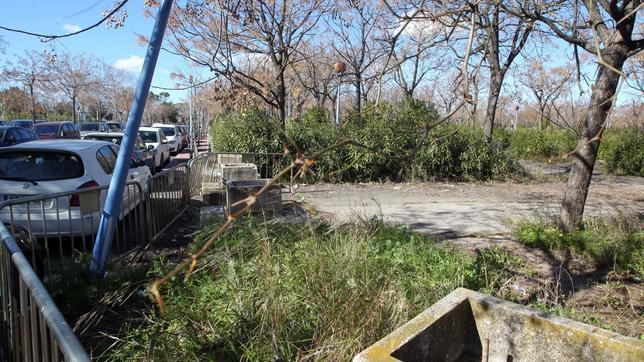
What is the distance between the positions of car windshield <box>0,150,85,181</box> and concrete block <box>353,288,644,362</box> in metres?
5.95

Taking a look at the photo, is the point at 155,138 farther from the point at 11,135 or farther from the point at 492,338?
the point at 492,338

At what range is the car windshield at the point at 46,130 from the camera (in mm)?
24359

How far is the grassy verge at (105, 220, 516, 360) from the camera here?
3.20 m

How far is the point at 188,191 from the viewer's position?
383 inches

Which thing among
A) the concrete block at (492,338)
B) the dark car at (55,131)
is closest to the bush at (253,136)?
the concrete block at (492,338)

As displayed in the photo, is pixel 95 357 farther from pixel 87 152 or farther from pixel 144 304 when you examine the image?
pixel 87 152

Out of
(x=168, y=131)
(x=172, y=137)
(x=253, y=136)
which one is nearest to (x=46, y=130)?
(x=172, y=137)

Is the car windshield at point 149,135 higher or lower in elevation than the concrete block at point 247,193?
higher

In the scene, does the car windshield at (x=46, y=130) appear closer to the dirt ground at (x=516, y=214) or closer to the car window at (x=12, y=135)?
the car window at (x=12, y=135)

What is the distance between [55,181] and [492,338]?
6.15 m

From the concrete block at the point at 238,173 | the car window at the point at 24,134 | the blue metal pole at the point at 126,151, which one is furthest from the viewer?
the car window at the point at 24,134

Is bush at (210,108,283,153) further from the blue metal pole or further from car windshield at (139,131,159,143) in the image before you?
the blue metal pole

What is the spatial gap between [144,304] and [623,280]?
5493 mm

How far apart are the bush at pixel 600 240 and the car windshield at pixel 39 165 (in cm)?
A: 672
